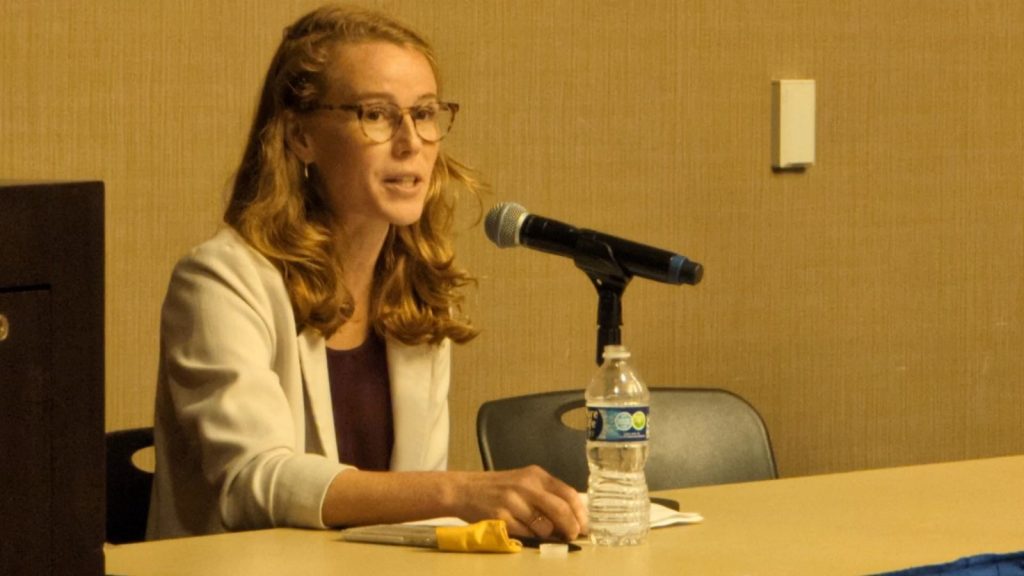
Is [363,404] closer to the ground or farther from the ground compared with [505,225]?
closer to the ground

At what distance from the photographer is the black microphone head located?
191 centimetres

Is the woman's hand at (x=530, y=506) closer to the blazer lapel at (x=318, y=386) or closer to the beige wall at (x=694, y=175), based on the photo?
the blazer lapel at (x=318, y=386)

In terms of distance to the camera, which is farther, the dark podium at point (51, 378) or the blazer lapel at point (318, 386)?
the blazer lapel at point (318, 386)

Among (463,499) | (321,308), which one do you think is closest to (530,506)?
(463,499)

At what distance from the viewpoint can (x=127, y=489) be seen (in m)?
2.29

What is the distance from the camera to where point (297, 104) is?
7.91 ft

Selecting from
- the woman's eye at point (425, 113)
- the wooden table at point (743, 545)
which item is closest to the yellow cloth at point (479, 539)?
the wooden table at point (743, 545)

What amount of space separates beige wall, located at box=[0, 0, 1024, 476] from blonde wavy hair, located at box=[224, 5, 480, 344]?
0.38 meters

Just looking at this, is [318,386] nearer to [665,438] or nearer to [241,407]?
[241,407]

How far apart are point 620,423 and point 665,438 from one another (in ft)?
2.55

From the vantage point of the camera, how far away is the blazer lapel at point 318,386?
228 cm

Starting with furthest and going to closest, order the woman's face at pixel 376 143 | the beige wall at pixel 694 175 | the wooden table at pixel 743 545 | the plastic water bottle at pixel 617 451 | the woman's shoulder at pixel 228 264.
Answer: the beige wall at pixel 694 175 → the woman's face at pixel 376 143 → the woman's shoulder at pixel 228 264 → the plastic water bottle at pixel 617 451 → the wooden table at pixel 743 545

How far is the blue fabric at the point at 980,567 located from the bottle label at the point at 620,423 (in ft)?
1.03

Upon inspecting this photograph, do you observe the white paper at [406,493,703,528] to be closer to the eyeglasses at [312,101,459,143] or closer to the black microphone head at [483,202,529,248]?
the black microphone head at [483,202,529,248]
